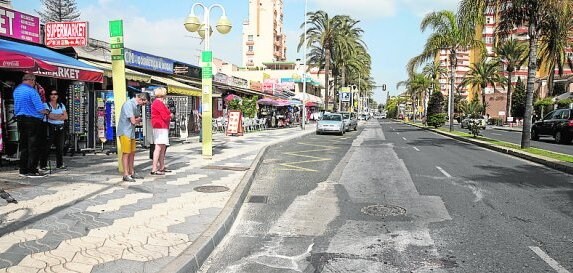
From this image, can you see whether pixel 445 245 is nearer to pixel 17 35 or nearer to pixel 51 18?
pixel 17 35

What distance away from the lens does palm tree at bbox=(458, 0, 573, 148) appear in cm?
1736

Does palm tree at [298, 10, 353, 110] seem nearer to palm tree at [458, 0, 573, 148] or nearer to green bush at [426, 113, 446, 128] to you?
green bush at [426, 113, 446, 128]

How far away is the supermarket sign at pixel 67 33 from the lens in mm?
11438

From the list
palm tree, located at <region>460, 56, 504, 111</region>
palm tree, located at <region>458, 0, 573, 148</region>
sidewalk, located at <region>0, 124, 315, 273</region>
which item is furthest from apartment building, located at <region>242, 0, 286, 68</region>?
sidewalk, located at <region>0, 124, 315, 273</region>

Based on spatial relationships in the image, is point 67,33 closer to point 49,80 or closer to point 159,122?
point 49,80

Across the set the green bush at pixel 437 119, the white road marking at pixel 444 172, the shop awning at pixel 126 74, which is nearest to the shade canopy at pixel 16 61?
the shop awning at pixel 126 74

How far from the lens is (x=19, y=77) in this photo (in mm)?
11281

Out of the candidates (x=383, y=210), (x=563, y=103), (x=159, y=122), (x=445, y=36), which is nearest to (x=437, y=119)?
(x=445, y=36)

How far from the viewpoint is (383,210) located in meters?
7.15

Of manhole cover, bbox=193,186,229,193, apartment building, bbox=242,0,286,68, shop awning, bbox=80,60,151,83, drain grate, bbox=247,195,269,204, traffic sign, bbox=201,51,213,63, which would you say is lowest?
drain grate, bbox=247,195,269,204

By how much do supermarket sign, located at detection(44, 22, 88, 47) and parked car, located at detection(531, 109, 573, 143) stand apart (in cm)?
2339

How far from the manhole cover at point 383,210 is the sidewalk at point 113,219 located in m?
2.05

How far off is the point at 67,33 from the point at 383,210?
9.05 m

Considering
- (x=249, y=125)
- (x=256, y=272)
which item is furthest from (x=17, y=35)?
(x=249, y=125)
